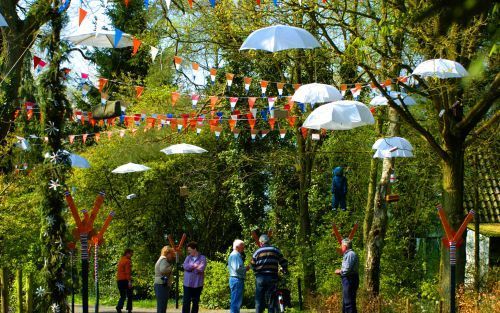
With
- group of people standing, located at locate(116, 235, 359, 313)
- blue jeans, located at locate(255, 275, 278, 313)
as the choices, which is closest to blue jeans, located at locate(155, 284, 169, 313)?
group of people standing, located at locate(116, 235, 359, 313)

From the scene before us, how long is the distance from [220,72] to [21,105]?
430 inches

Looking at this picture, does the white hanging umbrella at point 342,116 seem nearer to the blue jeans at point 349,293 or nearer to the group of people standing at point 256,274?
the group of people standing at point 256,274

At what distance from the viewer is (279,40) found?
1092 centimetres

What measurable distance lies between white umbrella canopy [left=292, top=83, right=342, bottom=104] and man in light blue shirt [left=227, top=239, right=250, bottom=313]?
3035 mm

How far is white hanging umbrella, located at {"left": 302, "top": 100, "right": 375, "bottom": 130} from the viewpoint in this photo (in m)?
12.6

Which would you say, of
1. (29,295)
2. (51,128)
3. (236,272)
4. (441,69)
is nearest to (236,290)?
(236,272)

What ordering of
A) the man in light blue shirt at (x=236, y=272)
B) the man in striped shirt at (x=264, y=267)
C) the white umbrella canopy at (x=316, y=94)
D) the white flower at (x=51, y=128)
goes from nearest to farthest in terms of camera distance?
the white flower at (x=51, y=128), the white umbrella canopy at (x=316, y=94), the man in striped shirt at (x=264, y=267), the man in light blue shirt at (x=236, y=272)

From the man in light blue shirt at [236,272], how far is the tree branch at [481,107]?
4.67 metres

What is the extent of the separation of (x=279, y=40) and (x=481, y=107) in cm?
365

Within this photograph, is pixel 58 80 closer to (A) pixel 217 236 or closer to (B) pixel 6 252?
(B) pixel 6 252

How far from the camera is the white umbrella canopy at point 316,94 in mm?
13203

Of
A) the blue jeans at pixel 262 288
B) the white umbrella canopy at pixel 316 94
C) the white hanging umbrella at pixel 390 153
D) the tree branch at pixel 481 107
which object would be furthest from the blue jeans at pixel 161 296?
the tree branch at pixel 481 107

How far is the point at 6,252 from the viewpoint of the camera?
20391mm

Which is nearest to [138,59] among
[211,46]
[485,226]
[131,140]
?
[131,140]
